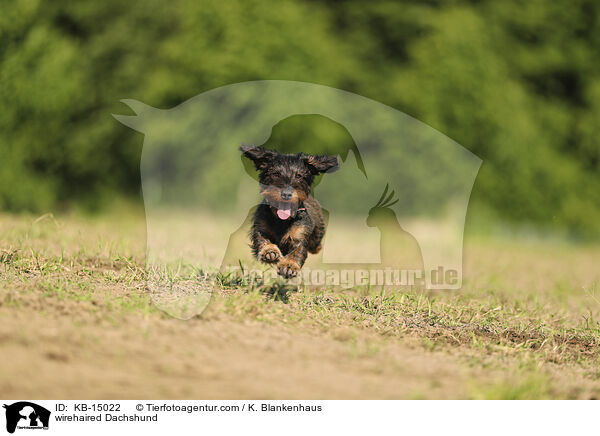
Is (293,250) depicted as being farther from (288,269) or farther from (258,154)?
(258,154)

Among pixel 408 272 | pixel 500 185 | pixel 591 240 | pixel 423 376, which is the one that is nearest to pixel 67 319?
pixel 423 376

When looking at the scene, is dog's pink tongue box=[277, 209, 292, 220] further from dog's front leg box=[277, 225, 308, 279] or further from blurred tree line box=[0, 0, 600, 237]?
blurred tree line box=[0, 0, 600, 237]

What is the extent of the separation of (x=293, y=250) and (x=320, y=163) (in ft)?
2.86

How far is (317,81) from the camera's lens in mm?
17609

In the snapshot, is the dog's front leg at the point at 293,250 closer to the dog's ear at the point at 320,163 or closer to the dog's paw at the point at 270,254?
the dog's paw at the point at 270,254

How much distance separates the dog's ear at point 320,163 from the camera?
596 cm

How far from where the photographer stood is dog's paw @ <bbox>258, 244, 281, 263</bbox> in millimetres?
5457

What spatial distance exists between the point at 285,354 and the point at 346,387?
55 centimetres

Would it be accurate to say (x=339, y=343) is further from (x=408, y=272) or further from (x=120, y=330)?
(x=408, y=272)

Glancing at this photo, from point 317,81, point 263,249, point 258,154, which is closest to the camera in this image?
point 263,249

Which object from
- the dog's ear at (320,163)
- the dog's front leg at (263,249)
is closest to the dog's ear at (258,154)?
the dog's ear at (320,163)

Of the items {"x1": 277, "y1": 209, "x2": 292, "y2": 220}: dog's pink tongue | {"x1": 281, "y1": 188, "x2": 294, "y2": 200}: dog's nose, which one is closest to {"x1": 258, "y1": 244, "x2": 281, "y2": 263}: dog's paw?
{"x1": 277, "y1": 209, "x2": 292, "y2": 220}: dog's pink tongue
